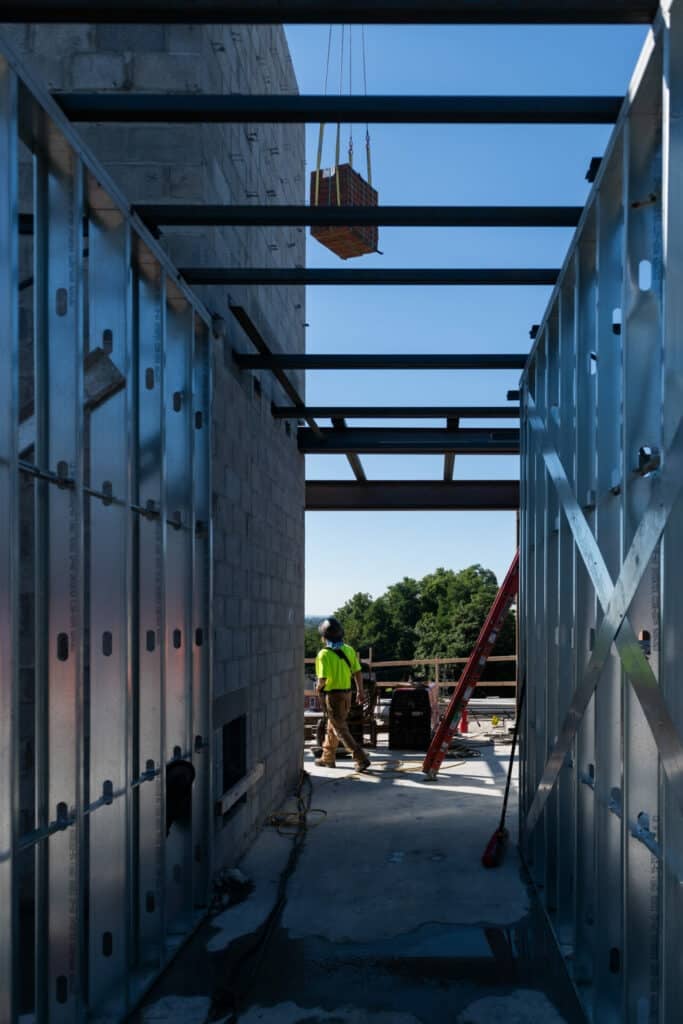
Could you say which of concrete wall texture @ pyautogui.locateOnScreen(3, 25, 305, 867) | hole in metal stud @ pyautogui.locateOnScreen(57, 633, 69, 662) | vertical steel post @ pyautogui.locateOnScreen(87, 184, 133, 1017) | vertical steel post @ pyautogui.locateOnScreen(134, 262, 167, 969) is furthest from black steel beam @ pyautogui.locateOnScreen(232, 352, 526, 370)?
hole in metal stud @ pyautogui.locateOnScreen(57, 633, 69, 662)

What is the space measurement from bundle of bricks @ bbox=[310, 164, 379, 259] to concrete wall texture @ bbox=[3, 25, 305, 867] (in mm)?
376

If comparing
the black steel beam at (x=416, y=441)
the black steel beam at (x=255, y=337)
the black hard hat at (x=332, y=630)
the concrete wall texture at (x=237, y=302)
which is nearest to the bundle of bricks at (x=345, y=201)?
the concrete wall texture at (x=237, y=302)

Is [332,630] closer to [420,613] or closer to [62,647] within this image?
[62,647]

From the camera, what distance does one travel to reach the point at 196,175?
652 centimetres

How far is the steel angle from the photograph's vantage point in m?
3.10

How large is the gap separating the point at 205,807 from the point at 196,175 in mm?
4483

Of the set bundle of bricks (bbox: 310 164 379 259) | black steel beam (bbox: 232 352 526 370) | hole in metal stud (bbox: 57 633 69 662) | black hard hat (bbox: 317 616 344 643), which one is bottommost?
black hard hat (bbox: 317 616 344 643)

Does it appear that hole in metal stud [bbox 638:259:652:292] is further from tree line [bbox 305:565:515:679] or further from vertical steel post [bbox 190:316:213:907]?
tree line [bbox 305:565:515:679]

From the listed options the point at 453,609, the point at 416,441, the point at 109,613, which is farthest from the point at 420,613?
the point at 109,613

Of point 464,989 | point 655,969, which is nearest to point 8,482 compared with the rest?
point 655,969

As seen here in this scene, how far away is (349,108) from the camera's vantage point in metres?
4.43

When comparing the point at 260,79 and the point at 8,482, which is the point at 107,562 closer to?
the point at 8,482

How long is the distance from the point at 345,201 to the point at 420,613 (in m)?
73.3

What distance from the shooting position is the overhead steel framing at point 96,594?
11.2ft
